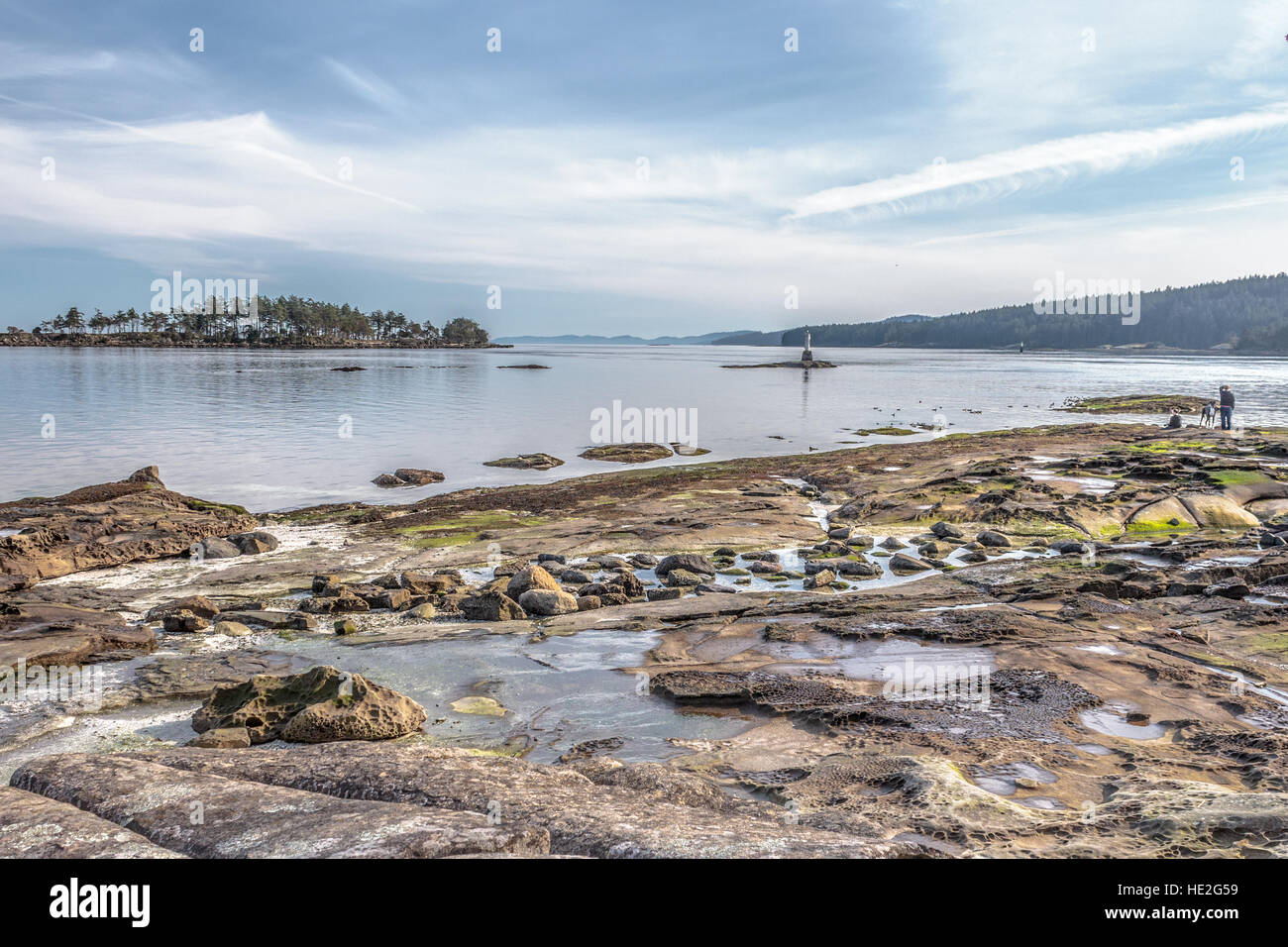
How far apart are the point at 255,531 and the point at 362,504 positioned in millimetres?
6189

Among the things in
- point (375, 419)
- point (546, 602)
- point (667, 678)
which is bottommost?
point (667, 678)

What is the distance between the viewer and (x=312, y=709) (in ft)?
25.1

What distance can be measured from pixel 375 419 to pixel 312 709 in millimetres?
45276

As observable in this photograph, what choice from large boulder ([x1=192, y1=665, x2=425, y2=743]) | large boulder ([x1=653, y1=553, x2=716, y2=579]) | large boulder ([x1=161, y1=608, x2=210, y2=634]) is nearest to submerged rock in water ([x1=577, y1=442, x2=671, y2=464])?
large boulder ([x1=653, y1=553, x2=716, y2=579])

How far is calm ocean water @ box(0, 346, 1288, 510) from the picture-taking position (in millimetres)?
30062

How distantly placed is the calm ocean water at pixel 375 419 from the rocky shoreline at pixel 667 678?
9.39 meters

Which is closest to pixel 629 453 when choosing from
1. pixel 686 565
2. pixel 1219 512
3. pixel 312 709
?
pixel 686 565

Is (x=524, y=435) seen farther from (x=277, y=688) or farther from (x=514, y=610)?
(x=277, y=688)

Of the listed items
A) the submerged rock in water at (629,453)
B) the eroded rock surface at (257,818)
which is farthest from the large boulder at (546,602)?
the submerged rock in water at (629,453)

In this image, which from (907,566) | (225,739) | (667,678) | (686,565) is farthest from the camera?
(907,566)

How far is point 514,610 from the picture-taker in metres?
12.1

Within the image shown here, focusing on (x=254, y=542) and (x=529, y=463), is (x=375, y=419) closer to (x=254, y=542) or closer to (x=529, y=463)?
(x=529, y=463)

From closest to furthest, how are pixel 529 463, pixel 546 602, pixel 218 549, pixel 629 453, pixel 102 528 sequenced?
1. pixel 546 602
2. pixel 218 549
3. pixel 102 528
4. pixel 529 463
5. pixel 629 453
